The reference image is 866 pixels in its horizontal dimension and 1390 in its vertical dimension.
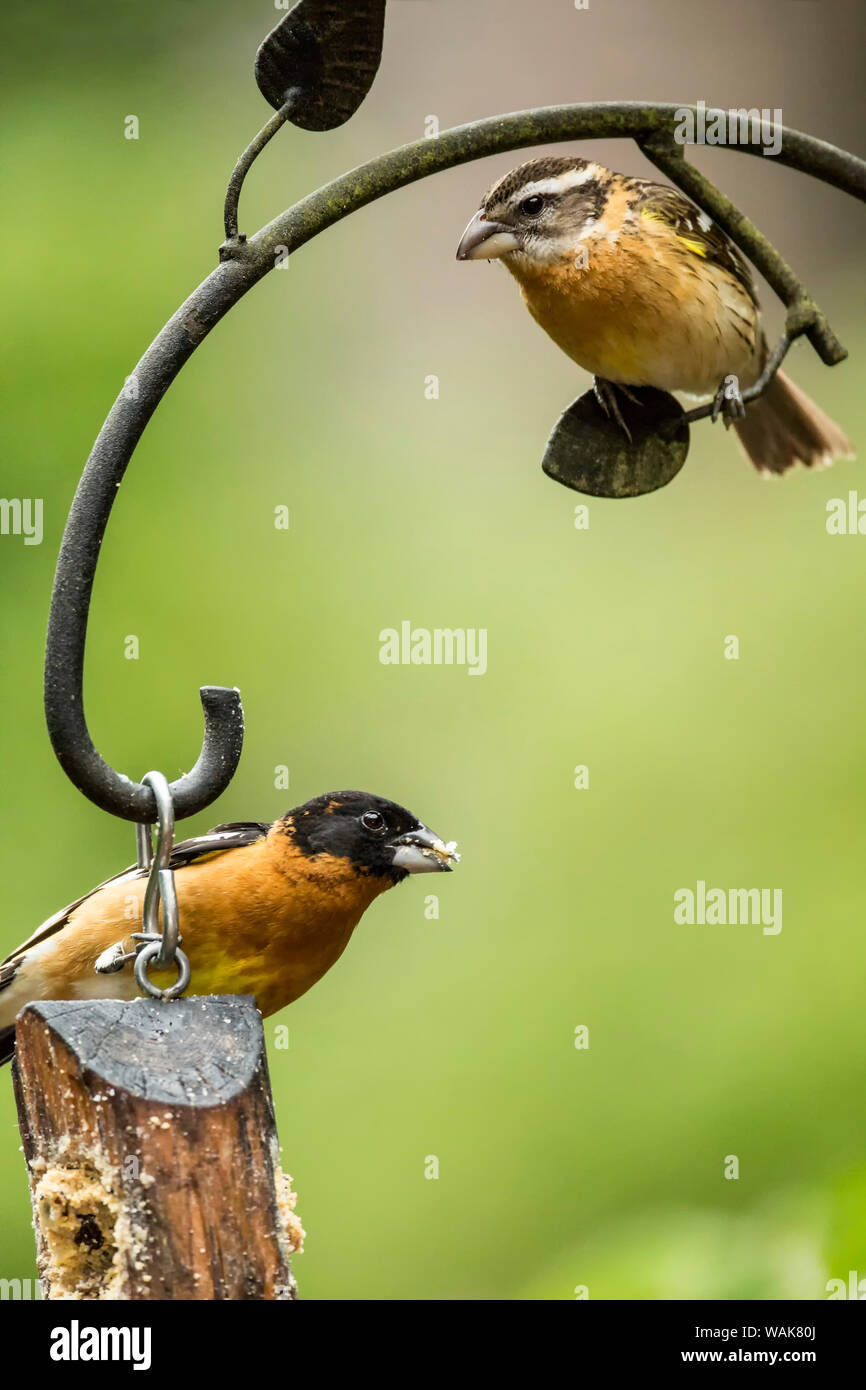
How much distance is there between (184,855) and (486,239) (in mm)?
1112

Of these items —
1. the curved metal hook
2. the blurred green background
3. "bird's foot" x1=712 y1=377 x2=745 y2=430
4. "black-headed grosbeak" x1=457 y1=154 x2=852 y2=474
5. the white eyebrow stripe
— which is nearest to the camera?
the curved metal hook

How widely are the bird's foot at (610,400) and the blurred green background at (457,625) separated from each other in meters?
1.99

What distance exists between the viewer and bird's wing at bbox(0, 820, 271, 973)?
6.50 ft

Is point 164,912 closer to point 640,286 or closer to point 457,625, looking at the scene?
point 640,286

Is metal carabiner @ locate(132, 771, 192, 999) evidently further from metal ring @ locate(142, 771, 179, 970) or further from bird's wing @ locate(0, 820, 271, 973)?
bird's wing @ locate(0, 820, 271, 973)

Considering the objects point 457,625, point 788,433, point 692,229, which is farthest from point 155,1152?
point 457,625

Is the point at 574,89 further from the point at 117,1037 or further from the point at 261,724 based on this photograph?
the point at 117,1037

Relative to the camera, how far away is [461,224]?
179 inches

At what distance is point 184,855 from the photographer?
2008mm

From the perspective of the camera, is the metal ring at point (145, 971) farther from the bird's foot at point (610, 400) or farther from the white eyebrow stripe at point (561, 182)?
the white eyebrow stripe at point (561, 182)

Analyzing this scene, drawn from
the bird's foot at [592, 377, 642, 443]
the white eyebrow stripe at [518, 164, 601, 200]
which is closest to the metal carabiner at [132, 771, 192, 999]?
the bird's foot at [592, 377, 642, 443]

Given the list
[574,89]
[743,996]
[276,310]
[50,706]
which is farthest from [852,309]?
[50,706]

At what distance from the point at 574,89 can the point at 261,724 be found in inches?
93.1

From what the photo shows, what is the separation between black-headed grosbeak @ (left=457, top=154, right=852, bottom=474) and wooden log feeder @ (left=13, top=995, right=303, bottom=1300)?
3.89 ft
